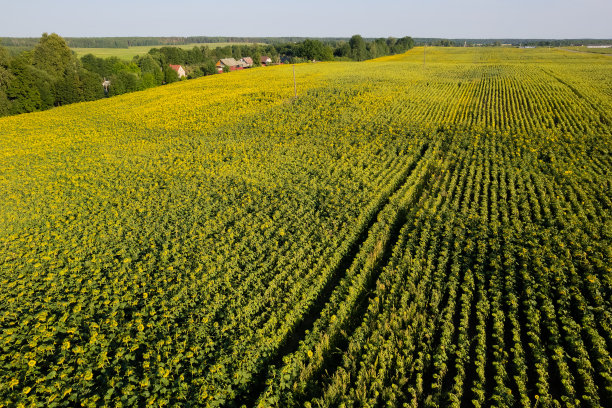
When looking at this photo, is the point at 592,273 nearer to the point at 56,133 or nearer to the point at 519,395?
the point at 519,395

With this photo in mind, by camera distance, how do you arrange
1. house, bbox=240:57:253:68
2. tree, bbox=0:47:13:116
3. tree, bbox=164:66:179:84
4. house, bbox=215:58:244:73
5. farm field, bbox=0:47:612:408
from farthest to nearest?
1. house, bbox=240:57:253:68
2. house, bbox=215:58:244:73
3. tree, bbox=164:66:179:84
4. tree, bbox=0:47:13:116
5. farm field, bbox=0:47:612:408

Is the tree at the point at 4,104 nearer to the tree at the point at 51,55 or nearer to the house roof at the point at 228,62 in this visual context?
the tree at the point at 51,55

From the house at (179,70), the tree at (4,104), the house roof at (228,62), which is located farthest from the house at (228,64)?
the tree at (4,104)

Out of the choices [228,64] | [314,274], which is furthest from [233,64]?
[314,274]

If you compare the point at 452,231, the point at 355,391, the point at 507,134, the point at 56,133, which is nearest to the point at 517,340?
the point at 355,391

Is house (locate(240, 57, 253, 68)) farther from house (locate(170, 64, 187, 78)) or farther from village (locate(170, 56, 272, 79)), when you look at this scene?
house (locate(170, 64, 187, 78))

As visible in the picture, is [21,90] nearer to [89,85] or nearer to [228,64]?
[89,85]

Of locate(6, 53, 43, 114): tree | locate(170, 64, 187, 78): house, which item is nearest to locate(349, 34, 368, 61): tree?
locate(170, 64, 187, 78): house
